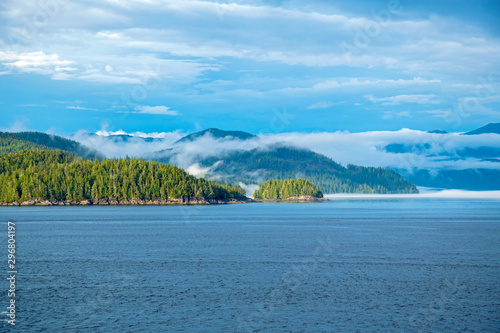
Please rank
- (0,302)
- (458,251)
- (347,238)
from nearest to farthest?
(0,302) < (458,251) < (347,238)

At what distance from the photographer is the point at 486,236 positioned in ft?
375

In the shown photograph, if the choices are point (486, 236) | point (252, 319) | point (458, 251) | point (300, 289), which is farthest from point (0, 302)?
point (486, 236)

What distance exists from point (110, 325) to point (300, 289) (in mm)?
21058

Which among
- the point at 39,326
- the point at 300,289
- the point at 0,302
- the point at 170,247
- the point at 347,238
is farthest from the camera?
the point at 347,238

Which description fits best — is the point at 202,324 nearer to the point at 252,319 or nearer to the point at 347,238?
the point at 252,319

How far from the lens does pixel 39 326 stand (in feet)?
135

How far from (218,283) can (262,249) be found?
32.0 metres

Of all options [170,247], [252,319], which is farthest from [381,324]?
[170,247]

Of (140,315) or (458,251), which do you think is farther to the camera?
(458,251)

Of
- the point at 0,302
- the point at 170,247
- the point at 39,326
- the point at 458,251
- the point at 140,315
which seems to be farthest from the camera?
the point at 170,247

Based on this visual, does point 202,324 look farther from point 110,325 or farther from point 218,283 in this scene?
point 218,283

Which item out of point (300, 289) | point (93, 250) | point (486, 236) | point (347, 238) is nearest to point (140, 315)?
point (300, 289)

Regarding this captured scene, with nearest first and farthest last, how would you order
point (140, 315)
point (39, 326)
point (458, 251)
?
point (39, 326) → point (140, 315) → point (458, 251)

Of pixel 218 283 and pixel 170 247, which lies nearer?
pixel 218 283
